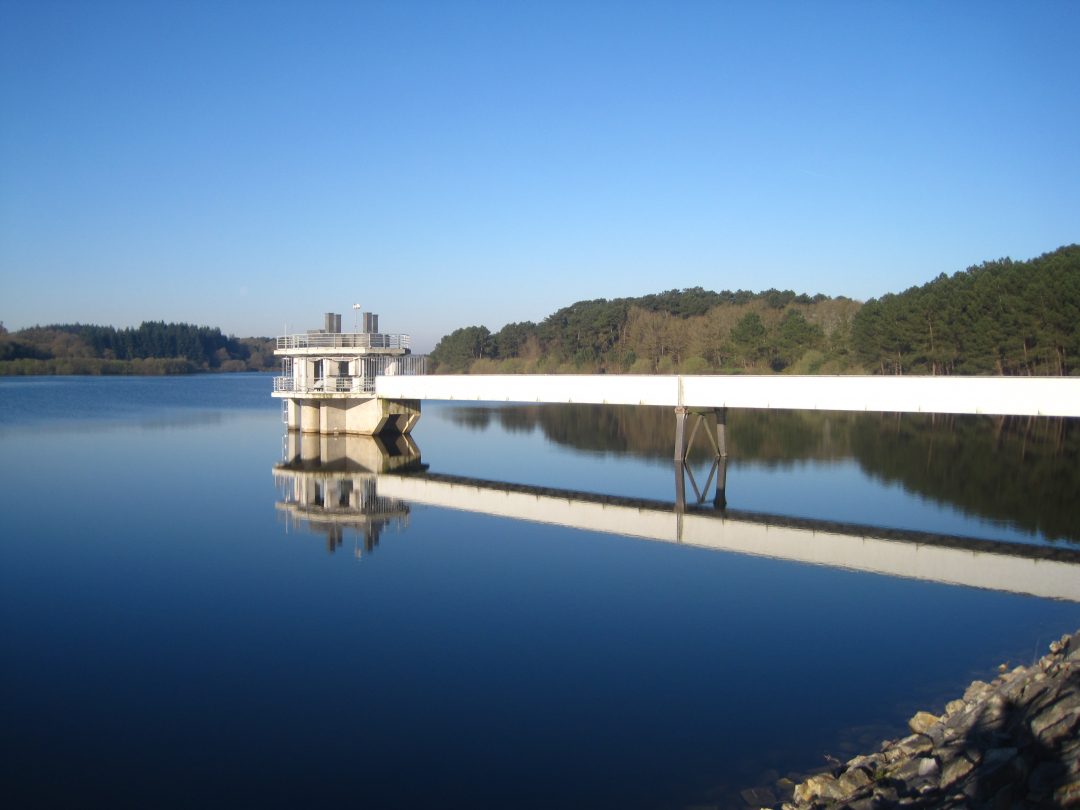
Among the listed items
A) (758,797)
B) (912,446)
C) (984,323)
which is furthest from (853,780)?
(984,323)

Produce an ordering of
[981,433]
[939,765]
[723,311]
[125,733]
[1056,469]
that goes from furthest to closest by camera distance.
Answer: [723,311] → [981,433] → [1056,469] → [125,733] → [939,765]

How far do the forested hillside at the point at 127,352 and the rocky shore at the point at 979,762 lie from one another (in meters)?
113

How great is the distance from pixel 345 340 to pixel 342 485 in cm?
1239

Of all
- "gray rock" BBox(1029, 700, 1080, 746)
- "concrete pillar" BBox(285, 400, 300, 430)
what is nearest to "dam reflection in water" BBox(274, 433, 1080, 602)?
"gray rock" BBox(1029, 700, 1080, 746)

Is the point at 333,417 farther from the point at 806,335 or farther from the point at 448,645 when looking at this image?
the point at 806,335

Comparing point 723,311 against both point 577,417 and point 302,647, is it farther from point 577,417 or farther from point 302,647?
point 302,647

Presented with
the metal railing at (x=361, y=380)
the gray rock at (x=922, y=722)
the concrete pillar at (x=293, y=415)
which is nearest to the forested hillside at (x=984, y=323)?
the metal railing at (x=361, y=380)

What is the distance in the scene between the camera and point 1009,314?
45.5m

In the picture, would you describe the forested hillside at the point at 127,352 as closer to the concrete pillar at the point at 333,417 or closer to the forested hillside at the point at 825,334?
the forested hillside at the point at 825,334

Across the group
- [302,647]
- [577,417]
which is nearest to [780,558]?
[302,647]

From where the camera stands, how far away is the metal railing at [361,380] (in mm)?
35062

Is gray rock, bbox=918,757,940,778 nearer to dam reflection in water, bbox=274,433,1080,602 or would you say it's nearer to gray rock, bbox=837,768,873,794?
gray rock, bbox=837,768,873,794

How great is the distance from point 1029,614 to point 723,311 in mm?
58663

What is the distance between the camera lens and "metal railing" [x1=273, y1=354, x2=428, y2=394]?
115 ft
